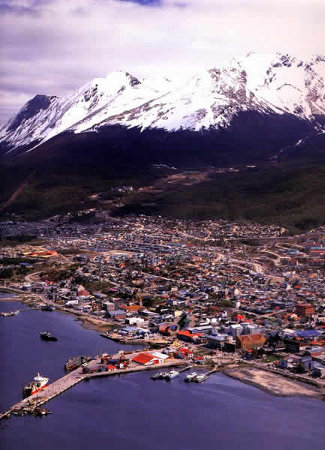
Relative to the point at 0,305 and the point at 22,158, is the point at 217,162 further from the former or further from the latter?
the point at 0,305

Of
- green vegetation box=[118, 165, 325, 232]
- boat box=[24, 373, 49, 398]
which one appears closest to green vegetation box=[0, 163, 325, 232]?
green vegetation box=[118, 165, 325, 232]

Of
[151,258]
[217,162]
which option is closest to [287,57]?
[217,162]

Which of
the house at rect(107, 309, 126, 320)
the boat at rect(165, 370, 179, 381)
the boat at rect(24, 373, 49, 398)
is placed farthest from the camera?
the house at rect(107, 309, 126, 320)

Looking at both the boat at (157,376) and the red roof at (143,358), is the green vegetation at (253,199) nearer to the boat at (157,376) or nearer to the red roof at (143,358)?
the red roof at (143,358)

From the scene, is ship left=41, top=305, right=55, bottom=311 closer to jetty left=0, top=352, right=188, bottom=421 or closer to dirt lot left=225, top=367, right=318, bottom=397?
jetty left=0, top=352, right=188, bottom=421

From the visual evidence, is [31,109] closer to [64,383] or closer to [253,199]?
[253,199]

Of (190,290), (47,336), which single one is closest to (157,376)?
(47,336)
